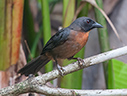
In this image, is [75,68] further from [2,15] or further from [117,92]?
[2,15]

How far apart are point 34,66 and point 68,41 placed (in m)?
0.45

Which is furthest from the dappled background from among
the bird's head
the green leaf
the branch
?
the branch

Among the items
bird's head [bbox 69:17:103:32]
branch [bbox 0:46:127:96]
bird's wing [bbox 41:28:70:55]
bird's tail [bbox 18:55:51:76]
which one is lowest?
branch [bbox 0:46:127:96]

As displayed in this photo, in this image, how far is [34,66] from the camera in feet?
7.16

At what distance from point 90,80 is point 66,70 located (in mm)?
1980

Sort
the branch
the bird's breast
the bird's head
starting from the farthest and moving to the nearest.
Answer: the bird's head < the bird's breast < the branch

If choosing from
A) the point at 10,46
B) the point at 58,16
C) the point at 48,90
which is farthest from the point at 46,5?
the point at 58,16

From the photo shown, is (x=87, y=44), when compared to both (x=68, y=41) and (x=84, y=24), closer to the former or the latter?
(x=84, y=24)

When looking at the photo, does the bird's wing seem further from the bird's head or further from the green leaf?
the green leaf

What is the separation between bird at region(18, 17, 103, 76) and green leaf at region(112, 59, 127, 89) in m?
0.42

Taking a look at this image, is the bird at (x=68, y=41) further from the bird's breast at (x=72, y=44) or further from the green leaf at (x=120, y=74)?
the green leaf at (x=120, y=74)

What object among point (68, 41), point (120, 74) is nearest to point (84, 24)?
point (68, 41)

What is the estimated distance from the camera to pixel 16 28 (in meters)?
2.12

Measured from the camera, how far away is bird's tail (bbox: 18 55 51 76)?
2111 millimetres
